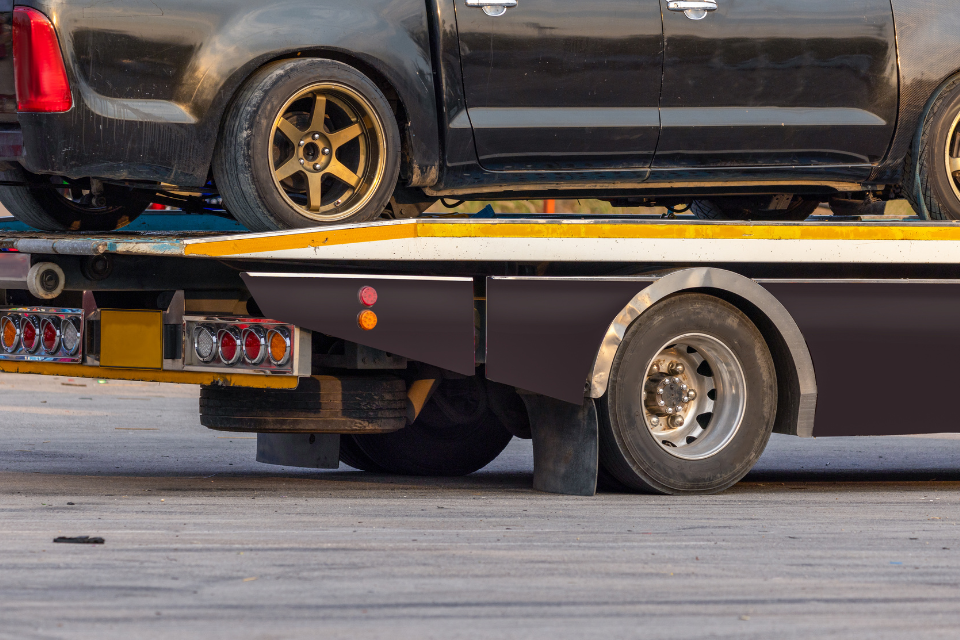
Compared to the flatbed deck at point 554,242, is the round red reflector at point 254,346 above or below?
below

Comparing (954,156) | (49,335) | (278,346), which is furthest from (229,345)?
(954,156)

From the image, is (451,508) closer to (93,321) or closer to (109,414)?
(93,321)

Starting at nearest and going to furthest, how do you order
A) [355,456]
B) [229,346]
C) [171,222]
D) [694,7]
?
[229,346] → [694,7] → [171,222] → [355,456]

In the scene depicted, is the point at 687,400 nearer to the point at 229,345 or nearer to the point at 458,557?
the point at 229,345

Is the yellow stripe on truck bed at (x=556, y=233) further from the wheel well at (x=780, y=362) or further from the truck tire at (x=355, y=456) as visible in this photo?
the truck tire at (x=355, y=456)

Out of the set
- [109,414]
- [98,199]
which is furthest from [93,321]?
[109,414]

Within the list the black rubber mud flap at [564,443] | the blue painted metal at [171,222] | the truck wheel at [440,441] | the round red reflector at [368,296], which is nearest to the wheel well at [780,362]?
the black rubber mud flap at [564,443]

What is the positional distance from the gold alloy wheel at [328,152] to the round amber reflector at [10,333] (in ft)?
5.04

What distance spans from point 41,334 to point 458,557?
278 cm

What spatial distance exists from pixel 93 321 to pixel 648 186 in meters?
2.67

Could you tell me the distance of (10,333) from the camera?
7.20 m

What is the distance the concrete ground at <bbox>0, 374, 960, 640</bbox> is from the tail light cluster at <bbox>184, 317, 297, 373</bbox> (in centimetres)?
62

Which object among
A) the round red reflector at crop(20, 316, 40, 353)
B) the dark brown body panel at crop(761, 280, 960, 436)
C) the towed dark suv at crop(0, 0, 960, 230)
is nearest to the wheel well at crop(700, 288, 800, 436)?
the dark brown body panel at crop(761, 280, 960, 436)

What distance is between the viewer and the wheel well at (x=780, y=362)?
724 cm
